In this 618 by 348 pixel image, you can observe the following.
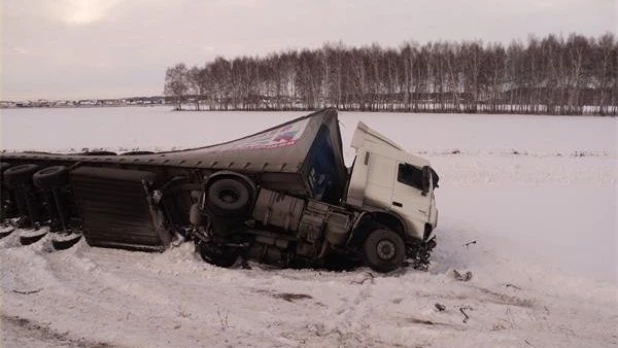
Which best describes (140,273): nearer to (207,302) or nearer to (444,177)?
(207,302)

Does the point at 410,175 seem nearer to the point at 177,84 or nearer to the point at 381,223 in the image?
the point at 381,223

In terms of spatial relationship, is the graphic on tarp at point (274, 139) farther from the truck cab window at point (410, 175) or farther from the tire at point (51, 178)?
the tire at point (51, 178)

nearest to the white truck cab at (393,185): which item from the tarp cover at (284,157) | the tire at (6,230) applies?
the tarp cover at (284,157)

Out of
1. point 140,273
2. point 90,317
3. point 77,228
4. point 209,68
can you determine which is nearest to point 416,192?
point 140,273

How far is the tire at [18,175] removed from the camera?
25.3ft

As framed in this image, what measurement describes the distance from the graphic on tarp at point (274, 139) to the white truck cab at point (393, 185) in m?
0.94

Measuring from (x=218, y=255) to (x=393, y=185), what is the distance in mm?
2649

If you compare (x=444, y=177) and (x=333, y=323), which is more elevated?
(x=333, y=323)

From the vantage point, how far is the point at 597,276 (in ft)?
22.1

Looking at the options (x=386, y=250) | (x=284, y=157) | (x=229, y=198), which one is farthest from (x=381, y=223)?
(x=229, y=198)

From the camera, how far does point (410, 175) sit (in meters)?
7.24

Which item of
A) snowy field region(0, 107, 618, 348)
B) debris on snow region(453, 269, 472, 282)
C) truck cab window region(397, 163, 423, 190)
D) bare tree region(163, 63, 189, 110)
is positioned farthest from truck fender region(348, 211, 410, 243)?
bare tree region(163, 63, 189, 110)

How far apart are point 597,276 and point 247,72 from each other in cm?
7723

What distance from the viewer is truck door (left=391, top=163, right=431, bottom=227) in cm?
677
